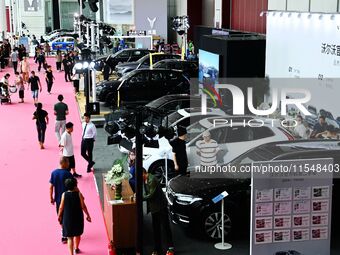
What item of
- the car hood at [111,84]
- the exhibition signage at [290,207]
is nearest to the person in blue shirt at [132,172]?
the exhibition signage at [290,207]

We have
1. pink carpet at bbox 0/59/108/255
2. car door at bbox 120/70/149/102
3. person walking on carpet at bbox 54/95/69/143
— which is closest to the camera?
pink carpet at bbox 0/59/108/255

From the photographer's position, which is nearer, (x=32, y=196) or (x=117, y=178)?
(x=117, y=178)

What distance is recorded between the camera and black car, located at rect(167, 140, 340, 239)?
9.78 metres

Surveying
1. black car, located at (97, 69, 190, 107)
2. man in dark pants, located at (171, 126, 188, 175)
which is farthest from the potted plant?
black car, located at (97, 69, 190, 107)

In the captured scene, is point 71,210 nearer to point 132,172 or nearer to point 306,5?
point 132,172

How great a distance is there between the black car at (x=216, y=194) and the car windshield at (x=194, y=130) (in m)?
2.93

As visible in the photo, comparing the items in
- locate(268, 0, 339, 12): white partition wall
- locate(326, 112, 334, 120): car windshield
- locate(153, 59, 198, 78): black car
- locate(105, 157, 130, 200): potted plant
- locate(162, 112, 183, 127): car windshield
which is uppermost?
locate(268, 0, 339, 12): white partition wall

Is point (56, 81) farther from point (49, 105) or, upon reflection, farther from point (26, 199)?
point (26, 199)

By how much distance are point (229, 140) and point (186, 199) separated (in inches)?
109

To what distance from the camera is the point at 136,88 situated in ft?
75.5

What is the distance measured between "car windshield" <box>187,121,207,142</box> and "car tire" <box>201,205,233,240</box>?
3381mm

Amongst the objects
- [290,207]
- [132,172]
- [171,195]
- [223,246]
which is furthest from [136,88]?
[290,207]

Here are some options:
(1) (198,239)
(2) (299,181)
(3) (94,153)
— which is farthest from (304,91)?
(2) (299,181)

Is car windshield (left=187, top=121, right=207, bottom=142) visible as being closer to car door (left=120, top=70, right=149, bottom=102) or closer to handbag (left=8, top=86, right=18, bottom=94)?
car door (left=120, top=70, right=149, bottom=102)
